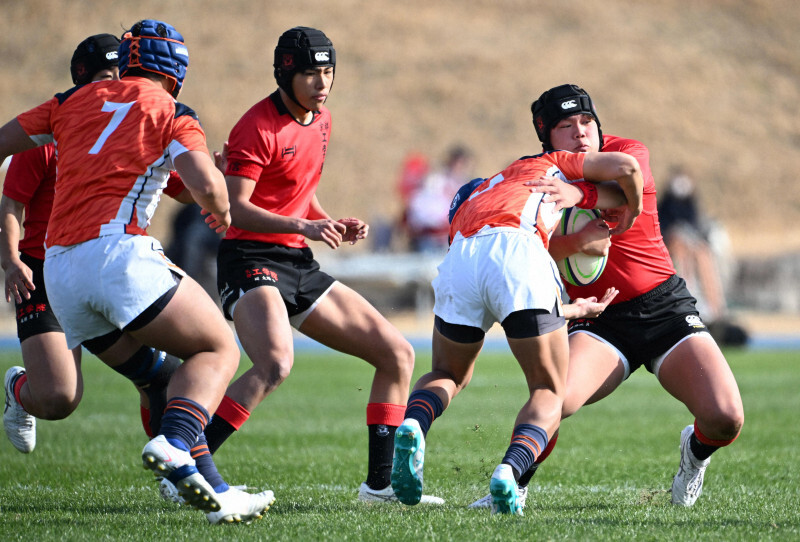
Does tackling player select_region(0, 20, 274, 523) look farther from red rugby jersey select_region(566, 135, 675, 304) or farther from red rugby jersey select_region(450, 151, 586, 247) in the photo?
red rugby jersey select_region(566, 135, 675, 304)

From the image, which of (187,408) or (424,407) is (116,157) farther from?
(424,407)

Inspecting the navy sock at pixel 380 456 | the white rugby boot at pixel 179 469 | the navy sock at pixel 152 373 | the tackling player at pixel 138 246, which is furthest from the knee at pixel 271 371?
the white rugby boot at pixel 179 469

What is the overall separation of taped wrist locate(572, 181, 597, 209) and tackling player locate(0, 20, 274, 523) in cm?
168

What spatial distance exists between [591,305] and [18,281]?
119 inches

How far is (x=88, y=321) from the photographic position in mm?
4605

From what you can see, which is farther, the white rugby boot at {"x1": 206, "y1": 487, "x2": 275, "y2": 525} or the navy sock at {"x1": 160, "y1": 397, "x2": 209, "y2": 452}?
the white rugby boot at {"x1": 206, "y1": 487, "x2": 275, "y2": 525}

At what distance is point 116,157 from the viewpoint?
457 centimetres

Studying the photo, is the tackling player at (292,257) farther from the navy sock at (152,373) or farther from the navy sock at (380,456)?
the navy sock at (152,373)

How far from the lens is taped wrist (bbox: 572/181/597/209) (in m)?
5.09

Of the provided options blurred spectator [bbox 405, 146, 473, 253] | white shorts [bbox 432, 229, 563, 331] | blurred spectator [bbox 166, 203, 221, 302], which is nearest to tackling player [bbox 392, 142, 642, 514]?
white shorts [bbox 432, 229, 563, 331]

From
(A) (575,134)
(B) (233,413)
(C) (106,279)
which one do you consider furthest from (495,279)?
(C) (106,279)

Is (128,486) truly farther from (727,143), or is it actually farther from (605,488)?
(727,143)

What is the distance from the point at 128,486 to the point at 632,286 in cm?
302

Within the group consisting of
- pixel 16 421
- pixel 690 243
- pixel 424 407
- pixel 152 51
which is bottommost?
pixel 690 243
